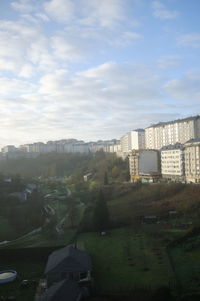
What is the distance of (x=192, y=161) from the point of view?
3553 centimetres

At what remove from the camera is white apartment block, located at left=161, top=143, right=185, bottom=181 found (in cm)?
3722

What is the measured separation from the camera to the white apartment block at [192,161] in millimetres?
34750

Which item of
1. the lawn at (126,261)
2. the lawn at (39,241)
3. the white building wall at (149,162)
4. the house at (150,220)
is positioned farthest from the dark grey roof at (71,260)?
the white building wall at (149,162)

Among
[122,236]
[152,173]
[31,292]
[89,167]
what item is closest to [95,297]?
[31,292]

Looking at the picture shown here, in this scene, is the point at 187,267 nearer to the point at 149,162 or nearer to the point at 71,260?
the point at 71,260

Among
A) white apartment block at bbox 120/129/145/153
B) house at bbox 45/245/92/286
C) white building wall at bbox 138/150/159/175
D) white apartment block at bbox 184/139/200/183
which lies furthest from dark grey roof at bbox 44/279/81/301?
white apartment block at bbox 120/129/145/153

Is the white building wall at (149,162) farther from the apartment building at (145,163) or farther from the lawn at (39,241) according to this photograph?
the lawn at (39,241)

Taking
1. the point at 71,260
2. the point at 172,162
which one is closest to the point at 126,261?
the point at 71,260

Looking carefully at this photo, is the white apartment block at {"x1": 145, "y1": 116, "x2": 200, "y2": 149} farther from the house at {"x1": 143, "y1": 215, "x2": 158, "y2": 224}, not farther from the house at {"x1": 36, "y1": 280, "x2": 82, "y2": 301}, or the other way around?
the house at {"x1": 36, "y1": 280, "x2": 82, "y2": 301}

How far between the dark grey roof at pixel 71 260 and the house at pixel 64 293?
6.16ft

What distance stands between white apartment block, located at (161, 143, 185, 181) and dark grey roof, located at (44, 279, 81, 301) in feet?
94.3

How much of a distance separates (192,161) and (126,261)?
2357 centimetres

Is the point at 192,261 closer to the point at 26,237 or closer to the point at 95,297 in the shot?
the point at 95,297

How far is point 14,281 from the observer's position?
43.1ft
